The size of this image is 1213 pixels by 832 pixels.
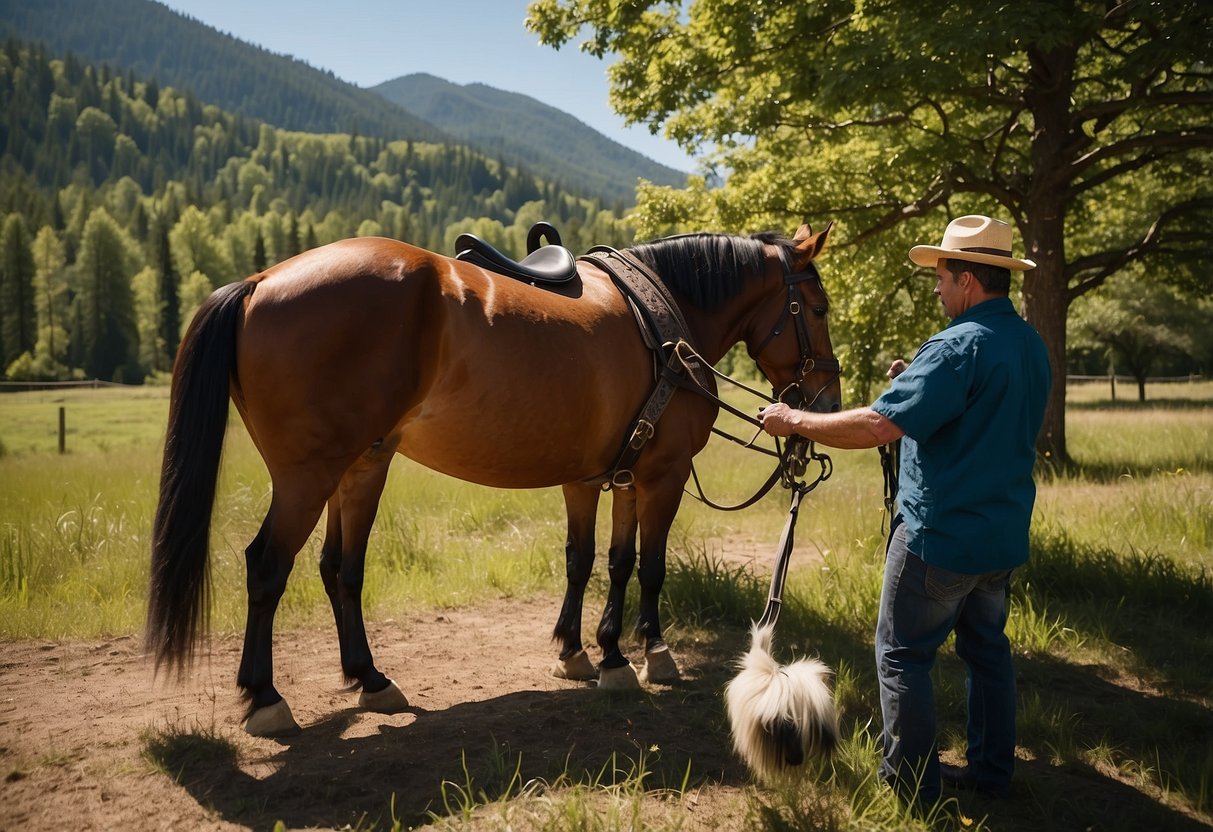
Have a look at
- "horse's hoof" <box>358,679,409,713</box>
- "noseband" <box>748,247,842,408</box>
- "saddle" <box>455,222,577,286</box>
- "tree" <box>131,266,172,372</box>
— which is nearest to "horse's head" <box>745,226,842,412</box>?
"noseband" <box>748,247,842,408</box>

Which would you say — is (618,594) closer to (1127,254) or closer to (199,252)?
(1127,254)

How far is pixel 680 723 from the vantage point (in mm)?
4039

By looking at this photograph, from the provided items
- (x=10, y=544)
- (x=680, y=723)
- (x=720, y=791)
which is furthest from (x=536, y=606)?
(x=10, y=544)

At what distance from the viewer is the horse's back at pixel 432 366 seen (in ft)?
11.8

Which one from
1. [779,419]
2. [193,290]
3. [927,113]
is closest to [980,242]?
[779,419]

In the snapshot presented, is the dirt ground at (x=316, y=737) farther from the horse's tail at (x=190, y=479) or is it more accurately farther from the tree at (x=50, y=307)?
the tree at (x=50, y=307)

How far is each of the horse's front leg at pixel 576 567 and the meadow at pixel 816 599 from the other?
2.92 feet

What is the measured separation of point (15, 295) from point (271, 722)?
6504 cm

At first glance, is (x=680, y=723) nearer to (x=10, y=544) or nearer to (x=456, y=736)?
(x=456, y=736)

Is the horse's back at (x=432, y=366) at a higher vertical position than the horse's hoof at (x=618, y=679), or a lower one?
higher

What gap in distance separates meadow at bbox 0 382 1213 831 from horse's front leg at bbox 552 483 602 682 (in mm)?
889

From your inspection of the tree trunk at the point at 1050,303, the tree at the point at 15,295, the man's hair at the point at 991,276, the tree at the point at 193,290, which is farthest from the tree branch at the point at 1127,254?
the tree at the point at 193,290

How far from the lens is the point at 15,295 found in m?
55.5

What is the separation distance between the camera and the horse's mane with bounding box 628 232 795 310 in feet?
16.5
